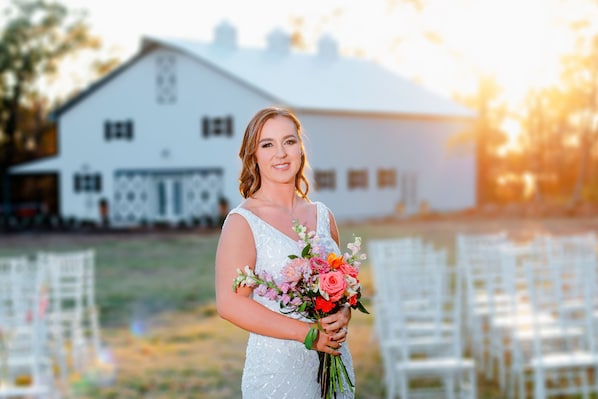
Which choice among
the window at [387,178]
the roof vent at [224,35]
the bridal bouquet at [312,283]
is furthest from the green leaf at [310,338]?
the roof vent at [224,35]

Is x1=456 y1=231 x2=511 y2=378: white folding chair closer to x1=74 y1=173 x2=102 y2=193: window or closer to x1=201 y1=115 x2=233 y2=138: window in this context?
x1=201 y1=115 x2=233 y2=138: window

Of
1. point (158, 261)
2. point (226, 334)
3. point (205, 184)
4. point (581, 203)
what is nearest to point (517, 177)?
point (581, 203)

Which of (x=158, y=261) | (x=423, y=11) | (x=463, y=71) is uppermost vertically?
(x=423, y=11)

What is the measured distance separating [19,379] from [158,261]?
14.6 metres

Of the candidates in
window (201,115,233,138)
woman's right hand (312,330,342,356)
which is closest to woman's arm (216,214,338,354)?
woman's right hand (312,330,342,356)

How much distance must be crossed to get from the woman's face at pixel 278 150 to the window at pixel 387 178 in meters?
38.5

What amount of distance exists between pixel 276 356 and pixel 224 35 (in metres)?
40.6

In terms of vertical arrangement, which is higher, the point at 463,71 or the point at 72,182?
the point at 463,71

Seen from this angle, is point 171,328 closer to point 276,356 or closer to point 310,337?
point 276,356

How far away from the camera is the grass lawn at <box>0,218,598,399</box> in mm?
9453

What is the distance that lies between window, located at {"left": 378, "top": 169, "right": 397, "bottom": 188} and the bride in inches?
1514

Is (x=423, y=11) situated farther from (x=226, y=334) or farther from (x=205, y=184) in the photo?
(x=226, y=334)

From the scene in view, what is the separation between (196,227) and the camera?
3728 centimetres

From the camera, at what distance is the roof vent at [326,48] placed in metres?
46.4
